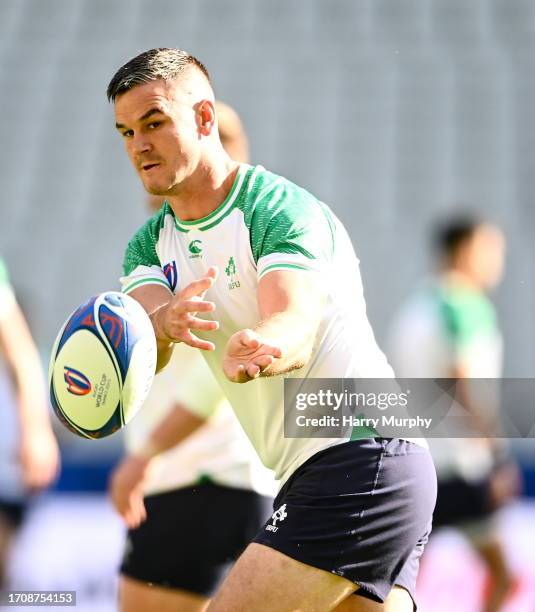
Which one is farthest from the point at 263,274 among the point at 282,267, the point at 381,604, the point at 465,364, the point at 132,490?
the point at 465,364

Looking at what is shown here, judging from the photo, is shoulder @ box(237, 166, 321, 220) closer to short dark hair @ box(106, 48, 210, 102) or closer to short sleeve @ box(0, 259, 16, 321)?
short dark hair @ box(106, 48, 210, 102)

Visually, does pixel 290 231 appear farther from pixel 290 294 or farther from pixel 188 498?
pixel 188 498

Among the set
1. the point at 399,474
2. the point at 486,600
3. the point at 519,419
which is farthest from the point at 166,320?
the point at 486,600

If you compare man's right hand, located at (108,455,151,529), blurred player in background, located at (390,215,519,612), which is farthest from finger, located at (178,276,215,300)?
blurred player in background, located at (390,215,519,612)

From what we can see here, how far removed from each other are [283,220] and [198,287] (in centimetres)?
34

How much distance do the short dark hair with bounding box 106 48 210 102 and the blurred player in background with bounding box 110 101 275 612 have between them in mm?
1497

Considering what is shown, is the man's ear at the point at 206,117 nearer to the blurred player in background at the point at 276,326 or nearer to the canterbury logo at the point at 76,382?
the blurred player in background at the point at 276,326

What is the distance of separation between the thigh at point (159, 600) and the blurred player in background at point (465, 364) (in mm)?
2303

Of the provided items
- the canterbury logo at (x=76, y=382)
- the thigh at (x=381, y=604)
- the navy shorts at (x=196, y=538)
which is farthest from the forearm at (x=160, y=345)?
the navy shorts at (x=196, y=538)

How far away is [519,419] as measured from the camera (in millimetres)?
6621

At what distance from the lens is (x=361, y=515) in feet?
10.6

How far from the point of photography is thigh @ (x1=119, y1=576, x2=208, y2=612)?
14.6 feet

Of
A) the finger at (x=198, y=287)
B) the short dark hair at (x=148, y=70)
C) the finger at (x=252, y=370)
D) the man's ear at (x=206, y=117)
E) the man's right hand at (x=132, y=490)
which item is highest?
the short dark hair at (x=148, y=70)

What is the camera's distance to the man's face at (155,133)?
3420 millimetres
